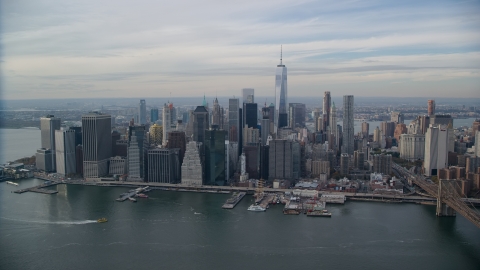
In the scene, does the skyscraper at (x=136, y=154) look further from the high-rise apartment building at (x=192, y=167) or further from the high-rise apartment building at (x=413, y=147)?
the high-rise apartment building at (x=413, y=147)

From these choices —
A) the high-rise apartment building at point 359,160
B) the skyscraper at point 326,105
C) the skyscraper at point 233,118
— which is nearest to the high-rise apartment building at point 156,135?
the skyscraper at point 233,118

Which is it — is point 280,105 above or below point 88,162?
above

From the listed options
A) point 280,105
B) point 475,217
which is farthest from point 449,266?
point 280,105

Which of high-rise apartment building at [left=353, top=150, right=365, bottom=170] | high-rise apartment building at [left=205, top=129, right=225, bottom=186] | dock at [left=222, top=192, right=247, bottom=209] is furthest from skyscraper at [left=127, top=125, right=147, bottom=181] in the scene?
high-rise apartment building at [left=353, top=150, right=365, bottom=170]

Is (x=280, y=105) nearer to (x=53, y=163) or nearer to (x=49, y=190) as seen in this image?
(x=53, y=163)

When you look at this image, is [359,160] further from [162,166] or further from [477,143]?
[162,166]

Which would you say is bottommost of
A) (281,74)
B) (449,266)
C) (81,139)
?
(449,266)

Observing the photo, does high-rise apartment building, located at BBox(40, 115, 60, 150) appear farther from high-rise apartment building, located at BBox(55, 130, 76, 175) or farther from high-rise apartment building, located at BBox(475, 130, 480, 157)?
high-rise apartment building, located at BBox(475, 130, 480, 157)
